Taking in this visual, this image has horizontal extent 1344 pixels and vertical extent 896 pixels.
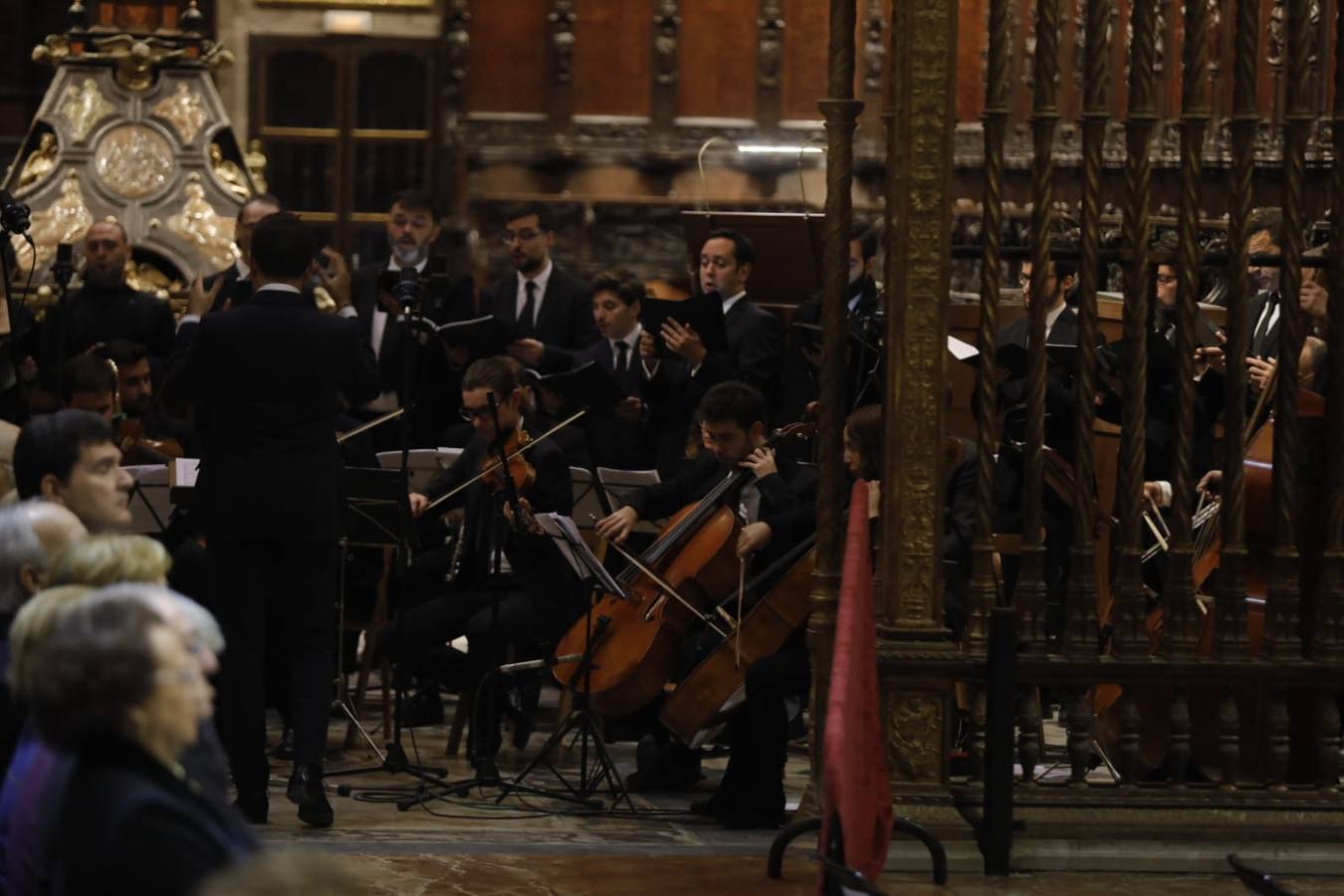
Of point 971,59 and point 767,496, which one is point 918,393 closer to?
point 767,496

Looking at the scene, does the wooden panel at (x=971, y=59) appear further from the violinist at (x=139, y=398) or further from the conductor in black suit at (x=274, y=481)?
the conductor in black suit at (x=274, y=481)

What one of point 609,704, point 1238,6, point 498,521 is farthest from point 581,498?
point 1238,6

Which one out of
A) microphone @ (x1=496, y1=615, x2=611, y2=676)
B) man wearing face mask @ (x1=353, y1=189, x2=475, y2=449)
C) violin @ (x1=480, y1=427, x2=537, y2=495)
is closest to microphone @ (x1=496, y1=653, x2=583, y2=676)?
microphone @ (x1=496, y1=615, x2=611, y2=676)

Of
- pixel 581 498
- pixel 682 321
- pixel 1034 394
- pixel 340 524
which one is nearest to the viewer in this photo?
pixel 1034 394

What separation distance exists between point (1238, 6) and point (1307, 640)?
168 cm

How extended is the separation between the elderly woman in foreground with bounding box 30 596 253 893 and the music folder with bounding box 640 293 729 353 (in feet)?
18.4

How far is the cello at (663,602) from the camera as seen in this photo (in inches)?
270

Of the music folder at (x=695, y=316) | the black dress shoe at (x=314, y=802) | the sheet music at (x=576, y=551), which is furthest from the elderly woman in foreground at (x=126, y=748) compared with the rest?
the music folder at (x=695, y=316)

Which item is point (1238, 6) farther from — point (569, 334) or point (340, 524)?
point (569, 334)

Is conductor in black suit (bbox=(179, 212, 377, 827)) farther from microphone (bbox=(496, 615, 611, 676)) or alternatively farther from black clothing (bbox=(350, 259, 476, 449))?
black clothing (bbox=(350, 259, 476, 449))

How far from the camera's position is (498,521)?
24.7ft

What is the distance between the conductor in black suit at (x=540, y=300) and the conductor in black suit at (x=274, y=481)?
284 cm

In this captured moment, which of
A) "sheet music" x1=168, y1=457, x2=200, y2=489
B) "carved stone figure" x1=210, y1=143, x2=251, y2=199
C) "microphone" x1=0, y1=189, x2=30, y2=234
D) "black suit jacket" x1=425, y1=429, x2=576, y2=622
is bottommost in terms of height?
"black suit jacket" x1=425, y1=429, x2=576, y2=622

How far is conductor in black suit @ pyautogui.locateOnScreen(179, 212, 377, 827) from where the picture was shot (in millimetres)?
6320
